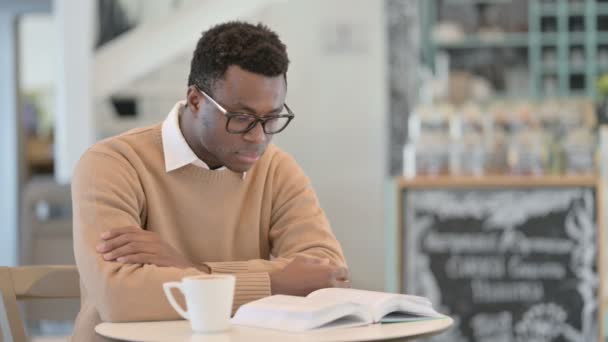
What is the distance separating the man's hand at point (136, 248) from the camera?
5.77ft

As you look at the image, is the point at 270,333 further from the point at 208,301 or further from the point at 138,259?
the point at 138,259

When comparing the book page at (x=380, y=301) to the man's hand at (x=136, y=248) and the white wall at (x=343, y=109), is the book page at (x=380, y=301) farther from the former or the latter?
the white wall at (x=343, y=109)

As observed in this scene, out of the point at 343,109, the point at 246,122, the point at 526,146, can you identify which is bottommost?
the point at 526,146

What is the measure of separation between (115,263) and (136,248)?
5 centimetres

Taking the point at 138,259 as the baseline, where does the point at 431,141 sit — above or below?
above

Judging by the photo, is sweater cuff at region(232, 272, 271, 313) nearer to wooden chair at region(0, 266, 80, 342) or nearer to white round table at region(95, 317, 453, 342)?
white round table at region(95, 317, 453, 342)

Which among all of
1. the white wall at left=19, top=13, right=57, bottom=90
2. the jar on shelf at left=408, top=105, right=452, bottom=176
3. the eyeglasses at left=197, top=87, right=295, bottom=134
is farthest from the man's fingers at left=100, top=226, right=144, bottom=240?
the white wall at left=19, top=13, right=57, bottom=90

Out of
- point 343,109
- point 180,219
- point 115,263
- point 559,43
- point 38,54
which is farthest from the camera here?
point 38,54

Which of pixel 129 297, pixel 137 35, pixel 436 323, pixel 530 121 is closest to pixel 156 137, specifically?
pixel 129 297

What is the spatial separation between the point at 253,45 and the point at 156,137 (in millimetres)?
304

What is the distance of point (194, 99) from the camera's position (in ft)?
6.54

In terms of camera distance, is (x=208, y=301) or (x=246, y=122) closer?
(x=208, y=301)

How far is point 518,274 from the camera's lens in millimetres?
4145

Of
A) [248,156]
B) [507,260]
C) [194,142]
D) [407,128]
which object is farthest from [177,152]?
[407,128]
